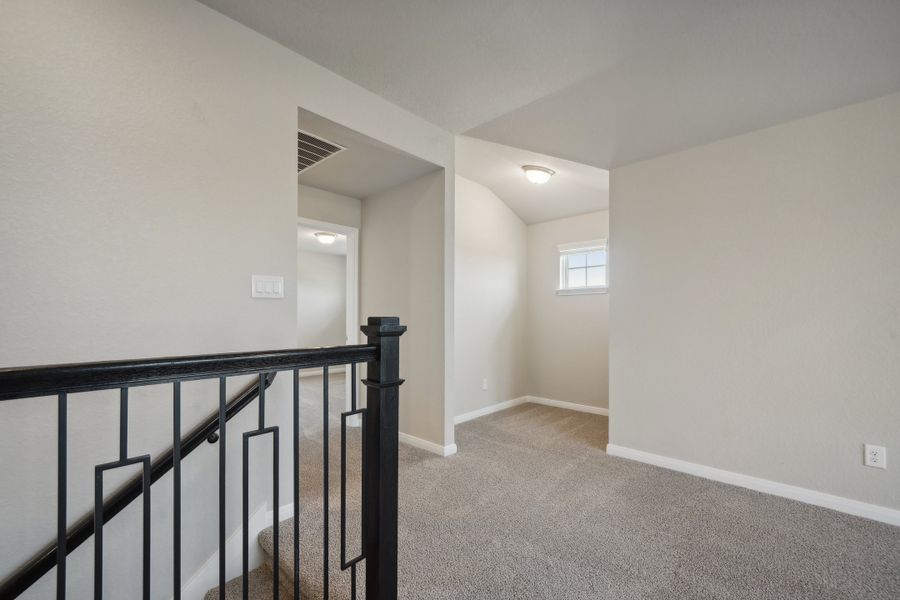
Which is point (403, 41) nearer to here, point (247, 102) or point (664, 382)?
point (247, 102)

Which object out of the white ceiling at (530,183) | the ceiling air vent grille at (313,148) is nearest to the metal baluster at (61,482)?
the ceiling air vent grille at (313,148)

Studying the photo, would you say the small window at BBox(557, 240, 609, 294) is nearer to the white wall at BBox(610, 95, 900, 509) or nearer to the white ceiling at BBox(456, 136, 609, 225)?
the white ceiling at BBox(456, 136, 609, 225)

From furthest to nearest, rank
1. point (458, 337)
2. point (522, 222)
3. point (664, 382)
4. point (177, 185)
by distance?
1. point (522, 222)
2. point (458, 337)
3. point (664, 382)
4. point (177, 185)

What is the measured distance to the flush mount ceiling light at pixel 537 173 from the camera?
12.0 ft

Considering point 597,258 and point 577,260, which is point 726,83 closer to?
point 597,258

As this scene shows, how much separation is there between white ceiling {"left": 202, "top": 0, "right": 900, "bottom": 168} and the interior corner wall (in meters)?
0.82

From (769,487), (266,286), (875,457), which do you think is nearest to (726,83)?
(875,457)

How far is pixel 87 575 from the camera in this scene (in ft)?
4.81

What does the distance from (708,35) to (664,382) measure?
7.25 ft

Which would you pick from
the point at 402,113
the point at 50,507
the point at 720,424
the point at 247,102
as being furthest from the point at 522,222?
the point at 50,507

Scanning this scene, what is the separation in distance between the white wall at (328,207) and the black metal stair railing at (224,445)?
92.3 inches

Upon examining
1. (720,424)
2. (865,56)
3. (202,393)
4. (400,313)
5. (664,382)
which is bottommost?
(720,424)

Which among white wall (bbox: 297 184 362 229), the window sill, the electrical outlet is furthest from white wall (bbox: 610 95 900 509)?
white wall (bbox: 297 184 362 229)

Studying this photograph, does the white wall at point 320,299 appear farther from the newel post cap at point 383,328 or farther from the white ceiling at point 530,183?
the newel post cap at point 383,328
